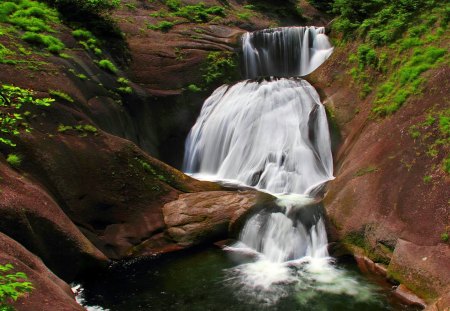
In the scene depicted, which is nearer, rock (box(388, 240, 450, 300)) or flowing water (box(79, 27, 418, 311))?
rock (box(388, 240, 450, 300))

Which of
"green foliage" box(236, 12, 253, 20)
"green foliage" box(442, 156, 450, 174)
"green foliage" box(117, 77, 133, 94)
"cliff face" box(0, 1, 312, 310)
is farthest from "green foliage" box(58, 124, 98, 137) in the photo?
"green foliage" box(236, 12, 253, 20)

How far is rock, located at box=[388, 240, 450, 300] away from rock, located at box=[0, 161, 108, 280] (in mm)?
8339

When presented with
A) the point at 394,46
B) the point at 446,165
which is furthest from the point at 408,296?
the point at 394,46

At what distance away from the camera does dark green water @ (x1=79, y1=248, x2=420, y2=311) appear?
1095 centimetres

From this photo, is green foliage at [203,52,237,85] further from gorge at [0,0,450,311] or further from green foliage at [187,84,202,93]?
green foliage at [187,84,202,93]

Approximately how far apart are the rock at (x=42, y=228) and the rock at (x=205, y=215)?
2.85 metres

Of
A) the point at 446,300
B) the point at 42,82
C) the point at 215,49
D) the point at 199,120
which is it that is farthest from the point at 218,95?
the point at 446,300

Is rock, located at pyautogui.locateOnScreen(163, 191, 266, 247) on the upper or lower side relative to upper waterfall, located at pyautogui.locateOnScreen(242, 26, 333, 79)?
lower

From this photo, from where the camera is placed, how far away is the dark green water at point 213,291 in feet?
35.9

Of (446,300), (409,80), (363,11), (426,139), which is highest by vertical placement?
(363,11)

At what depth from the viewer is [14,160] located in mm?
12773

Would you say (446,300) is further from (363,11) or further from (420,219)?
(363,11)

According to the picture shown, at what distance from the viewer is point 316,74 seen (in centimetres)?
2241

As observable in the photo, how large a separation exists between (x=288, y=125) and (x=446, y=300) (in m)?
12.2
